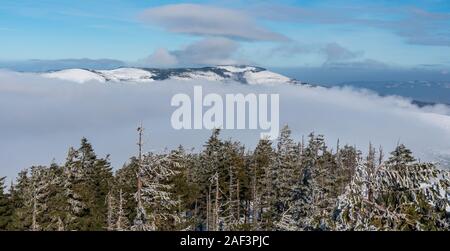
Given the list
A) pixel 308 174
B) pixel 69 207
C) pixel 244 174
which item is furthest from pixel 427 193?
pixel 244 174

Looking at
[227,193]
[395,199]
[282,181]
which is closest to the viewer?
[395,199]

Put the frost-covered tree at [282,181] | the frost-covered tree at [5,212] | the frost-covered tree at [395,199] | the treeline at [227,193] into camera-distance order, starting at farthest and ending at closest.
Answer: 1. the frost-covered tree at [282,181]
2. the frost-covered tree at [5,212]
3. the treeline at [227,193]
4. the frost-covered tree at [395,199]

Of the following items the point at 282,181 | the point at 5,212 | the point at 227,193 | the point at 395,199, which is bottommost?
the point at 227,193

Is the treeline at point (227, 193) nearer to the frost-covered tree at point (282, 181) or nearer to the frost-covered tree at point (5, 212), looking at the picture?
the frost-covered tree at point (5, 212)

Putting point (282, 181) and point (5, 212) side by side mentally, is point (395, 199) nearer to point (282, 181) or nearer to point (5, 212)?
point (5, 212)

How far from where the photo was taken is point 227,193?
60.7 metres

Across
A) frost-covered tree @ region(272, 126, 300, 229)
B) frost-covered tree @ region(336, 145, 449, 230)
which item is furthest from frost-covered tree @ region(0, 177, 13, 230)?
frost-covered tree @ region(336, 145, 449, 230)

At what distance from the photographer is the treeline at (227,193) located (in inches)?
359

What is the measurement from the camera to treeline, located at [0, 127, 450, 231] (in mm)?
9109

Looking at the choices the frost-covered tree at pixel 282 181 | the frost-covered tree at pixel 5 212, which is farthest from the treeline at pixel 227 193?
the frost-covered tree at pixel 282 181

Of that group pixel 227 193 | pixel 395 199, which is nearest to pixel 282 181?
pixel 227 193

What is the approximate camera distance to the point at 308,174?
50812 millimetres

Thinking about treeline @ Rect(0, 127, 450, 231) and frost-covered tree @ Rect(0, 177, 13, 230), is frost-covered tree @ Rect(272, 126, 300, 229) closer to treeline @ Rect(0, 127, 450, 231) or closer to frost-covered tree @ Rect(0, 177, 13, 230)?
treeline @ Rect(0, 127, 450, 231)
